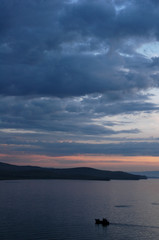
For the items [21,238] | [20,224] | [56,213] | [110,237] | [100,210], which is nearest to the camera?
[21,238]

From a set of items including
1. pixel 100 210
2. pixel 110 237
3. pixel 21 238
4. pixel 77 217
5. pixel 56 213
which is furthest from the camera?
pixel 100 210

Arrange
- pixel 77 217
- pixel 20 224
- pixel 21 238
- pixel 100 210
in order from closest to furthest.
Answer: pixel 21 238, pixel 20 224, pixel 77 217, pixel 100 210

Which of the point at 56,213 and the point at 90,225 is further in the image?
the point at 56,213

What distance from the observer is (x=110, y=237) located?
64438 mm

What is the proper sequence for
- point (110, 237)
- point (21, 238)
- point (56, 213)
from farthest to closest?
point (56, 213) → point (110, 237) → point (21, 238)

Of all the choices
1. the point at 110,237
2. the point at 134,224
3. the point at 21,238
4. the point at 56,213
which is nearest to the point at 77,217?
the point at 56,213

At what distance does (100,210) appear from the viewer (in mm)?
101125

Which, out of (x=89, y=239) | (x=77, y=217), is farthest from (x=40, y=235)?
(x=77, y=217)

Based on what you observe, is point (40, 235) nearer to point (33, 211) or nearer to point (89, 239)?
point (89, 239)

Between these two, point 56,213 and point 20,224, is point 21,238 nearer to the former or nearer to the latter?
point 20,224

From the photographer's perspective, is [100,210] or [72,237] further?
[100,210]

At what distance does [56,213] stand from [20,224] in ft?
63.0

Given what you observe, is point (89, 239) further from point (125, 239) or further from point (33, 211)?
point (33, 211)

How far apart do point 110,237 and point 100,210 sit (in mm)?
37027
